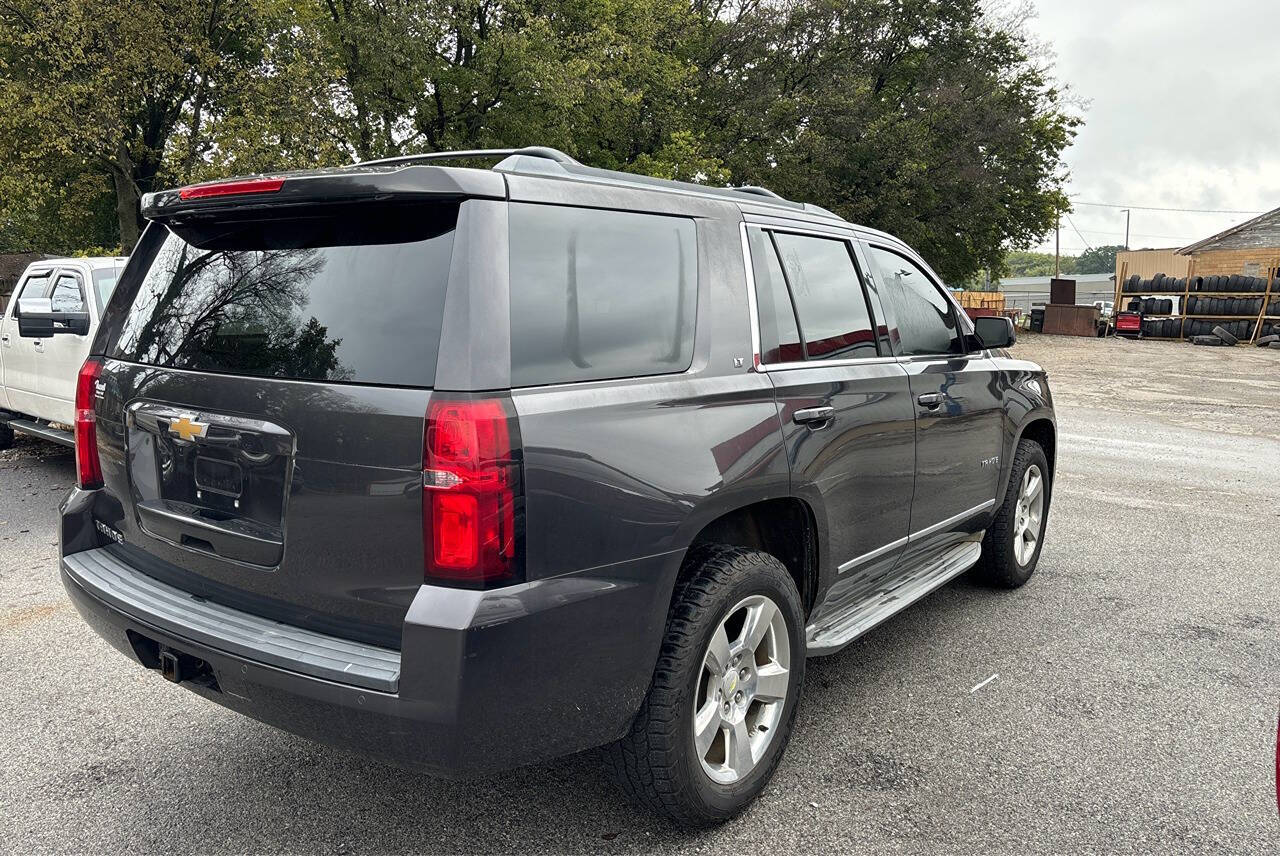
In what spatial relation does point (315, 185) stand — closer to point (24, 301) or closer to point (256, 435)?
point (256, 435)

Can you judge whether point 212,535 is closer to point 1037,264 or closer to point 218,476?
point 218,476

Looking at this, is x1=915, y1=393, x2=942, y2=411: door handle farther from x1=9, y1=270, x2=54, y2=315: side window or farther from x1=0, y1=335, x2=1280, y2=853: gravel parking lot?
x1=9, y1=270, x2=54, y2=315: side window

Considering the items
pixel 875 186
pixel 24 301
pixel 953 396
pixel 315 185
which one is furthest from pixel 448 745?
pixel 875 186

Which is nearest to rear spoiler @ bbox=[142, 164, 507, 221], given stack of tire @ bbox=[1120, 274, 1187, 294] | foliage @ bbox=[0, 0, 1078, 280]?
foliage @ bbox=[0, 0, 1078, 280]

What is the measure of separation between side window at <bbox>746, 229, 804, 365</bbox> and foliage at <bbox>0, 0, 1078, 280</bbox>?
18.7m

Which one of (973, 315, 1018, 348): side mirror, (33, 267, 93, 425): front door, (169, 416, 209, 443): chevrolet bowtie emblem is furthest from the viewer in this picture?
(33, 267, 93, 425): front door

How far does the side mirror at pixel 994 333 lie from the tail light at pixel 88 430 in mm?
3797

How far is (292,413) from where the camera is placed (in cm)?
238

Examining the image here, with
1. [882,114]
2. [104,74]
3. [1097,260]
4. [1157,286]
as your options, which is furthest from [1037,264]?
[104,74]

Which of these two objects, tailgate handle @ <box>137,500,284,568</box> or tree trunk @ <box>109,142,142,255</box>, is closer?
tailgate handle @ <box>137,500,284,568</box>

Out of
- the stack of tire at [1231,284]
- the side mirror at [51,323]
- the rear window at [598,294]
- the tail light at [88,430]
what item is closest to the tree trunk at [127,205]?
the side mirror at [51,323]

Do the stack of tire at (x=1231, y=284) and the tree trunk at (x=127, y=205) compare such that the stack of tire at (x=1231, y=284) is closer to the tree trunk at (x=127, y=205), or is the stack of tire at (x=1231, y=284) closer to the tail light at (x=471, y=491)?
the tree trunk at (x=127, y=205)

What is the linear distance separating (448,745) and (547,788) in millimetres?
980

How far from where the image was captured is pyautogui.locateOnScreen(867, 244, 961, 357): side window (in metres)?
3.98
